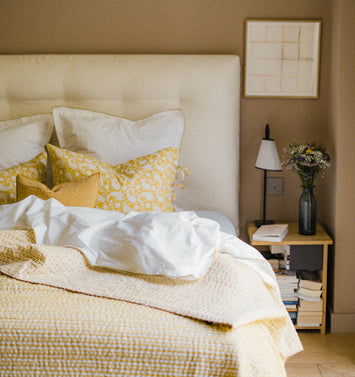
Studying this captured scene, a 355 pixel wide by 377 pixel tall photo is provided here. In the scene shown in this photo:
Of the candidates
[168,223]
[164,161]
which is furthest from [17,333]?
[164,161]

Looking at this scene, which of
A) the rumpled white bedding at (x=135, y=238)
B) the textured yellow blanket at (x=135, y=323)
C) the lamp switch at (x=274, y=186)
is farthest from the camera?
the lamp switch at (x=274, y=186)

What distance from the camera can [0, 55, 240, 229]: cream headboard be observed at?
264 centimetres

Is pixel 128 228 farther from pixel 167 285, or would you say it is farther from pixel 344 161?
pixel 344 161

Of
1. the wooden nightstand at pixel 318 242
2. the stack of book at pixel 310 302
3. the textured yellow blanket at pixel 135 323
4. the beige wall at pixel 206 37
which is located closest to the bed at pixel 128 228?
the textured yellow blanket at pixel 135 323

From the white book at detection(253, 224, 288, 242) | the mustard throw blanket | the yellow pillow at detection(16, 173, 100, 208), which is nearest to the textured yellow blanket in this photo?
the mustard throw blanket

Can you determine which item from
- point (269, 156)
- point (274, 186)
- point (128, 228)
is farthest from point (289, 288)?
point (128, 228)

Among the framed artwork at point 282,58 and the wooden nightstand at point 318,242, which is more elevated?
the framed artwork at point 282,58

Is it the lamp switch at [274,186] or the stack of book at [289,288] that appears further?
the lamp switch at [274,186]

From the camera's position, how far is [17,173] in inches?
93.4

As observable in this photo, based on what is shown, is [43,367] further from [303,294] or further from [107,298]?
[303,294]

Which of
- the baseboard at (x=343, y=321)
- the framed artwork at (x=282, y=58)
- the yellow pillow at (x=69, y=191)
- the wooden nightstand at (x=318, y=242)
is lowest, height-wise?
the baseboard at (x=343, y=321)

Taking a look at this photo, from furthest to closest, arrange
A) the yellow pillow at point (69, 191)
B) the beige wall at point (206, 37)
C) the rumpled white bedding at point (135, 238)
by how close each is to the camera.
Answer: the beige wall at point (206, 37)
the yellow pillow at point (69, 191)
the rumpled white bedding at point (135, 238)

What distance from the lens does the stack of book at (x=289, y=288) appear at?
258 cm

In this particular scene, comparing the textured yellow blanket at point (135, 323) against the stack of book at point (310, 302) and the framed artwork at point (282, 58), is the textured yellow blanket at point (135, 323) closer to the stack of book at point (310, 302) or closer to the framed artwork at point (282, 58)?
the stack of book at point (310, 302)
